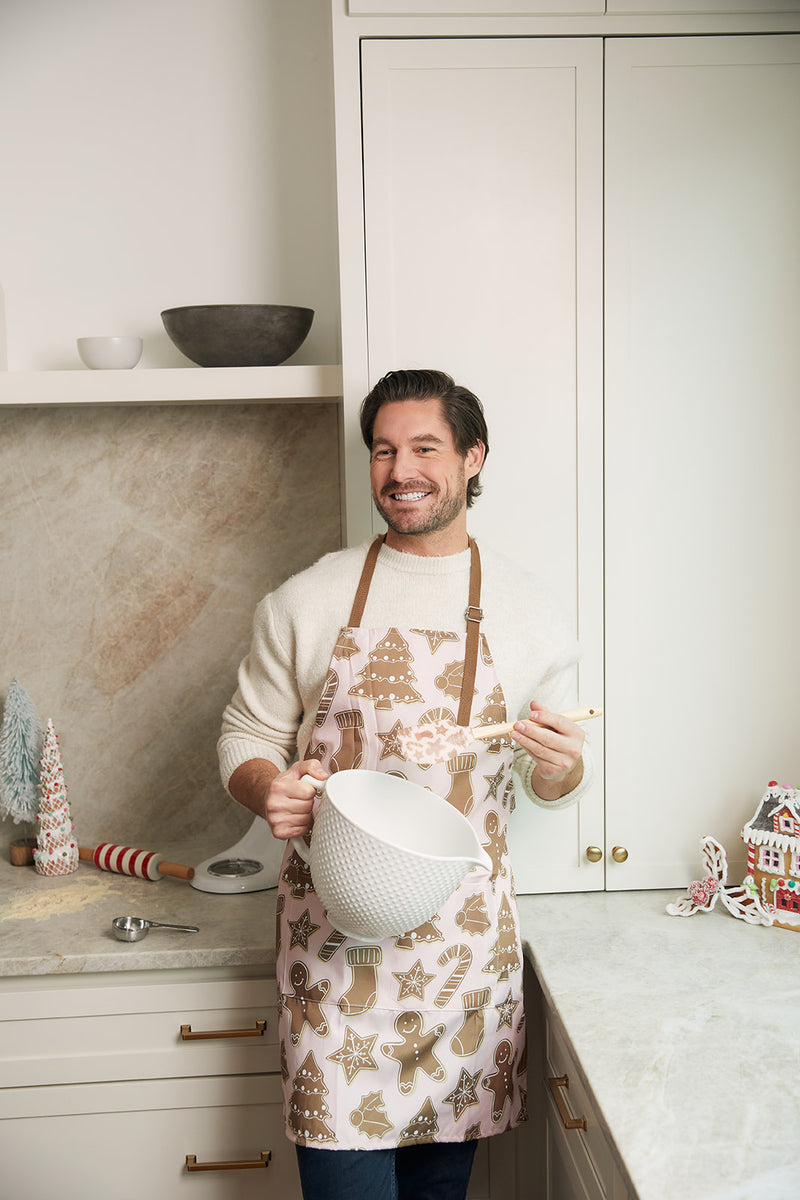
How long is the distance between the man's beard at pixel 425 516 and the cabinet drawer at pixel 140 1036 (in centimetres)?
75

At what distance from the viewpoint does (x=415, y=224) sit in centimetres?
165

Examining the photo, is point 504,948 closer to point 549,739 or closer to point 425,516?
point 549,739

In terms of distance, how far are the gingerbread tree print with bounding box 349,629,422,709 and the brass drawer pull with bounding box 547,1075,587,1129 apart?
1.87 feet

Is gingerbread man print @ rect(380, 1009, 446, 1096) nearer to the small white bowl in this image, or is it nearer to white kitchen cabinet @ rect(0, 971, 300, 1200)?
white kitchen cabinet @ rect(0, 971, 300, 1200)

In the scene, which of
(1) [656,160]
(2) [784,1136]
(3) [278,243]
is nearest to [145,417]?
(3) [278,243]

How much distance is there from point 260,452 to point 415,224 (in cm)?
61

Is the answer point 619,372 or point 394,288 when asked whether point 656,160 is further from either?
point 394,288

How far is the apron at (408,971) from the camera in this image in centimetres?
140

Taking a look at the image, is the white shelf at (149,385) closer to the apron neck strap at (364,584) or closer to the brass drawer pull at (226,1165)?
the apron neck strap at (364,584)

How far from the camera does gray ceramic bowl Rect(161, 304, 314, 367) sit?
1822 millimetres

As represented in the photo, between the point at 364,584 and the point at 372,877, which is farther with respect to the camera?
the point at 364,584

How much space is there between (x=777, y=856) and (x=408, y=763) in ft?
2.08

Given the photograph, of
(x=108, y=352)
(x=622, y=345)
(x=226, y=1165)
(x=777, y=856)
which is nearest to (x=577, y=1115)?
(x=777, y=856)

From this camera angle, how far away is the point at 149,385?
1.83 meters
